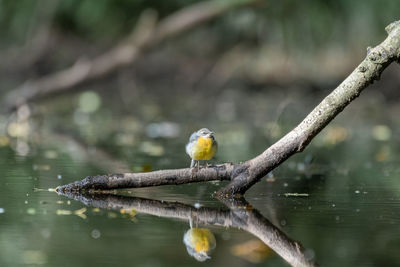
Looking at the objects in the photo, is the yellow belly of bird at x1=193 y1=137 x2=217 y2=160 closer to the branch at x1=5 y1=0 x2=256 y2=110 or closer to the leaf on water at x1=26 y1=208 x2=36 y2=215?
the leaf on water at x1=26 y1=208 x2=36 y2=215

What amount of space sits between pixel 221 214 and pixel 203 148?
2.59 ft

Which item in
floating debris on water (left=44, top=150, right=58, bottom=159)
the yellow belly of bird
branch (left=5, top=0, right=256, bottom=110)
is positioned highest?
branch (left=5, top=0, right=256, bottom=110)

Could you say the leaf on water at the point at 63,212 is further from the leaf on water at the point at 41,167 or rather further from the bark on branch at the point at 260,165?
the leaf on water at the point at 41,167

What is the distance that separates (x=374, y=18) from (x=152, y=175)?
10.2 m

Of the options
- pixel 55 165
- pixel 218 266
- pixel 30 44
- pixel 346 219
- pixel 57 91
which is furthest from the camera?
pixel 30 44

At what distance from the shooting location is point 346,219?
4.50 meters

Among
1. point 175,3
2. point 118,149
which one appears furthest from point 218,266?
point 175,3

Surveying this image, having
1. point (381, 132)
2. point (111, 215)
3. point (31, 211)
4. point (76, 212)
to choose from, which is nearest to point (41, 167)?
point (31, 211)

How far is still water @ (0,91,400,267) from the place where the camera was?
356 cm

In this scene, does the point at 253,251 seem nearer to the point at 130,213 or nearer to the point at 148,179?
the point at 130,213

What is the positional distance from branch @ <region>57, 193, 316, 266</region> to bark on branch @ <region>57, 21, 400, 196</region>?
0.32 ft

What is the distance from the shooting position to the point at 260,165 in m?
5.09

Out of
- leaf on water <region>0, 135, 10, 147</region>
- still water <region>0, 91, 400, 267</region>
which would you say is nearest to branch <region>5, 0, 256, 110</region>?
leaf on water <region>0, 135, 10, 147</region>

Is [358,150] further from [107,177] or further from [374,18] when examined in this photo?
[374,18]
